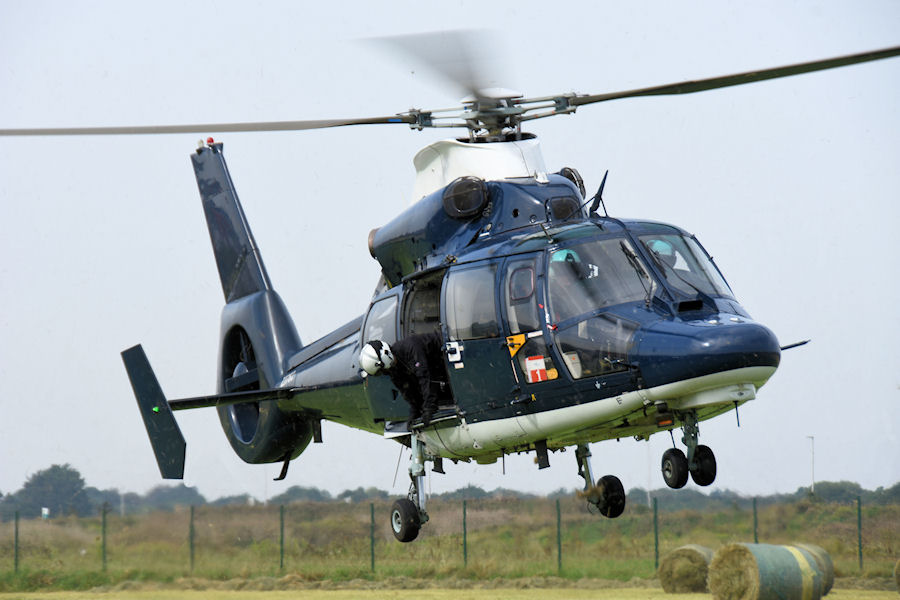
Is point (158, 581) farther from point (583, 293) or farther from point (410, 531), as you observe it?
point (583, 293)

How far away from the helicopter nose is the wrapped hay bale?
28.3 ft

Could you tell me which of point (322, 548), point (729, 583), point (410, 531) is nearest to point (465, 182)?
point (410, 531)

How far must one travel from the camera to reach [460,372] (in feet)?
38.2

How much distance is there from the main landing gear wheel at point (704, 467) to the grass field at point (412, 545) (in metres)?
14.1

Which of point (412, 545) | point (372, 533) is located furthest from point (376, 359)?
point (412, 545)

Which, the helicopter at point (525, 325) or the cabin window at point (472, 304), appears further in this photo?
the cabin window at point (472, 304)

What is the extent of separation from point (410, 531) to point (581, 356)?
9.69 ft

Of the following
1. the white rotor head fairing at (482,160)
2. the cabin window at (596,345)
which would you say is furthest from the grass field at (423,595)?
the cabin window at (596,345)

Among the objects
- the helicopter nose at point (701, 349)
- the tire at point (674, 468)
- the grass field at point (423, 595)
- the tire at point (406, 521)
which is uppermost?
the helicopter nose at point (701, 349)

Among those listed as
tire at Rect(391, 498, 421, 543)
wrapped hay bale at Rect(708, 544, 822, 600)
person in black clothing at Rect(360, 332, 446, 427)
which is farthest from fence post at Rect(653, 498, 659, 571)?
person in black clothing at Rect(360, 332, 446, 427)

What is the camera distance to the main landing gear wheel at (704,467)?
10.5 meters

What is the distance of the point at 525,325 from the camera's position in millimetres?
10922

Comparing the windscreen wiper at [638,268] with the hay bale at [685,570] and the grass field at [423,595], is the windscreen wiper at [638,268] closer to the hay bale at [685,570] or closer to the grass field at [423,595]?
the grass field at [423,595]

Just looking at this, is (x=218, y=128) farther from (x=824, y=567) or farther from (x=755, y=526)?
(x=755, y=526)
